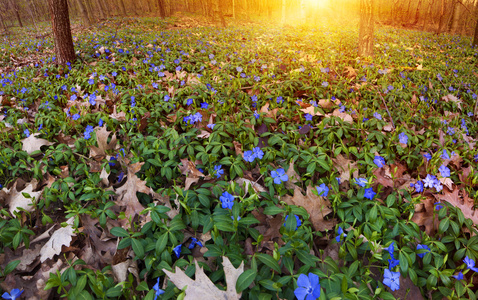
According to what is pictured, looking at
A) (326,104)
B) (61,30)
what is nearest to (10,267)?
(326,104)

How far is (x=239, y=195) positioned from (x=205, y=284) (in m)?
0.66

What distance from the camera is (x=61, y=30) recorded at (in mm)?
5414

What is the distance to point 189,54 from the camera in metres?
6.08

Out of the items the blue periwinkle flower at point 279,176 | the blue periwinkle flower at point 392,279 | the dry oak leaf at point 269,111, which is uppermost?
the dry oak leaf at point 269,111

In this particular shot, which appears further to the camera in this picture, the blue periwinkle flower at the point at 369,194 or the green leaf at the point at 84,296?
the blue periwinkle flower at the point at 369,194

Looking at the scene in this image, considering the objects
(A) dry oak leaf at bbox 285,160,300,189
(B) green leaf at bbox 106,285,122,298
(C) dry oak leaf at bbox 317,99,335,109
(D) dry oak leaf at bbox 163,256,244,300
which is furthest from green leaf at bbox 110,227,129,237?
(C) dry oak leaf at bbox 317,99,335,109

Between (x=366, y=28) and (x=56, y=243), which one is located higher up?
(x=366, y=28)

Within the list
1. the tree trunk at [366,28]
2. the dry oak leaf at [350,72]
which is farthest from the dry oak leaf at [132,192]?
the tree trunk at [366,28]

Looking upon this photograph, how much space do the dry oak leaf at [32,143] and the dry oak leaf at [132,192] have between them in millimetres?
1358

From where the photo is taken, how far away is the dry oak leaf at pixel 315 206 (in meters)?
1.80

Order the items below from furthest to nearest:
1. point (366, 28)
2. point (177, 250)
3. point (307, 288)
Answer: point (366, 28) < point (177, 250) < point (307, 288)

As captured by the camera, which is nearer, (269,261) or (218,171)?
(269,261)

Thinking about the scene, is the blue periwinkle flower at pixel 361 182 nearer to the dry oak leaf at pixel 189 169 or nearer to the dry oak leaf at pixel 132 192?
the dry oak leaf at pixel 189 169

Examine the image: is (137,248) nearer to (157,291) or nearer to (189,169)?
(157,291)
